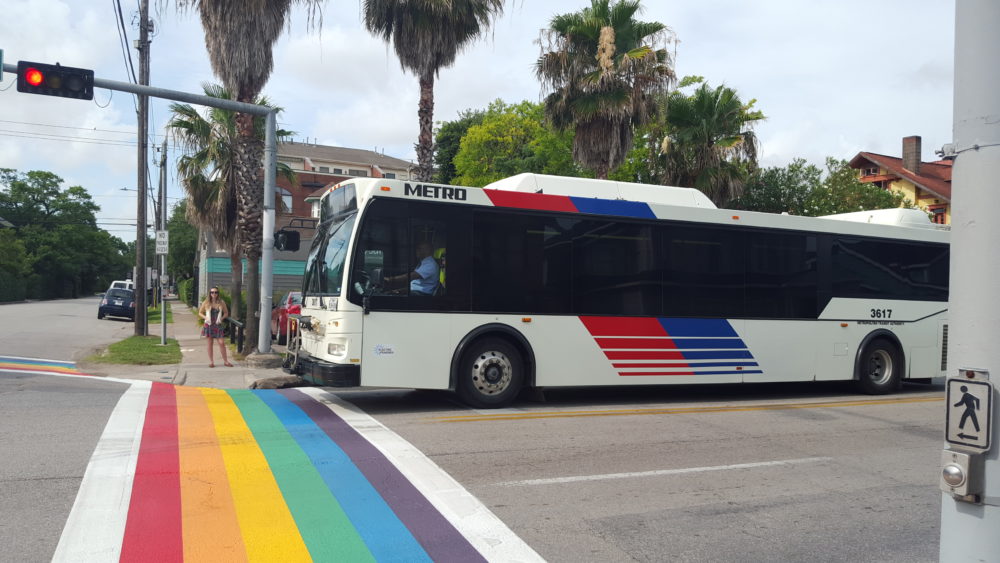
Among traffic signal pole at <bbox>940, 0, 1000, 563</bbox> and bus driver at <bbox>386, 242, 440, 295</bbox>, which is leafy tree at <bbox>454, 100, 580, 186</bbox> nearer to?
bus driver at <bbox>386, 242, 440, 295</bbox>

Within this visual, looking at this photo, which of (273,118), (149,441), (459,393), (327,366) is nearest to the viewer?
(149,441)

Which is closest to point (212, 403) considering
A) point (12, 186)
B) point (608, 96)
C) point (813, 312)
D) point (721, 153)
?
point (813, 312)

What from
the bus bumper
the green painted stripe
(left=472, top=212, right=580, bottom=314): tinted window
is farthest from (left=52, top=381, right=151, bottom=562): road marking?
(left=472, top=212, right=580, bottom=314): tinted window

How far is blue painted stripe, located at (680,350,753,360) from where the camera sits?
442 inches

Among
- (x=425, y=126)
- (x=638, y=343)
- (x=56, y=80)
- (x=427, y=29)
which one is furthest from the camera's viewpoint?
(x=425, y=126)

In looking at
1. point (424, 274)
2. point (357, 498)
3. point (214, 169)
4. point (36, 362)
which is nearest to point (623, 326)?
point (424, 274)

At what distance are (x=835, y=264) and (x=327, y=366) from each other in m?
8.71

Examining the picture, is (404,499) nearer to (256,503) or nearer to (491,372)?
(256,503)

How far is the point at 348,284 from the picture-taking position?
9273 millimetres

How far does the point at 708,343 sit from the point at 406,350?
485 centimetres

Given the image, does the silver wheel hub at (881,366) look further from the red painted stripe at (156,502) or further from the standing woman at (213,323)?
the standing woman at (213,323)

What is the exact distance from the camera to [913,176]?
45.0m

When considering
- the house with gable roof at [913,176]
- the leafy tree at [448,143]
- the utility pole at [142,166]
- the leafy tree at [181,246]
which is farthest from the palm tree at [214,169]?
the leafy tree at [181,246]

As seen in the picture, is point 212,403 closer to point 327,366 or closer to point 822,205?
point 327,366
